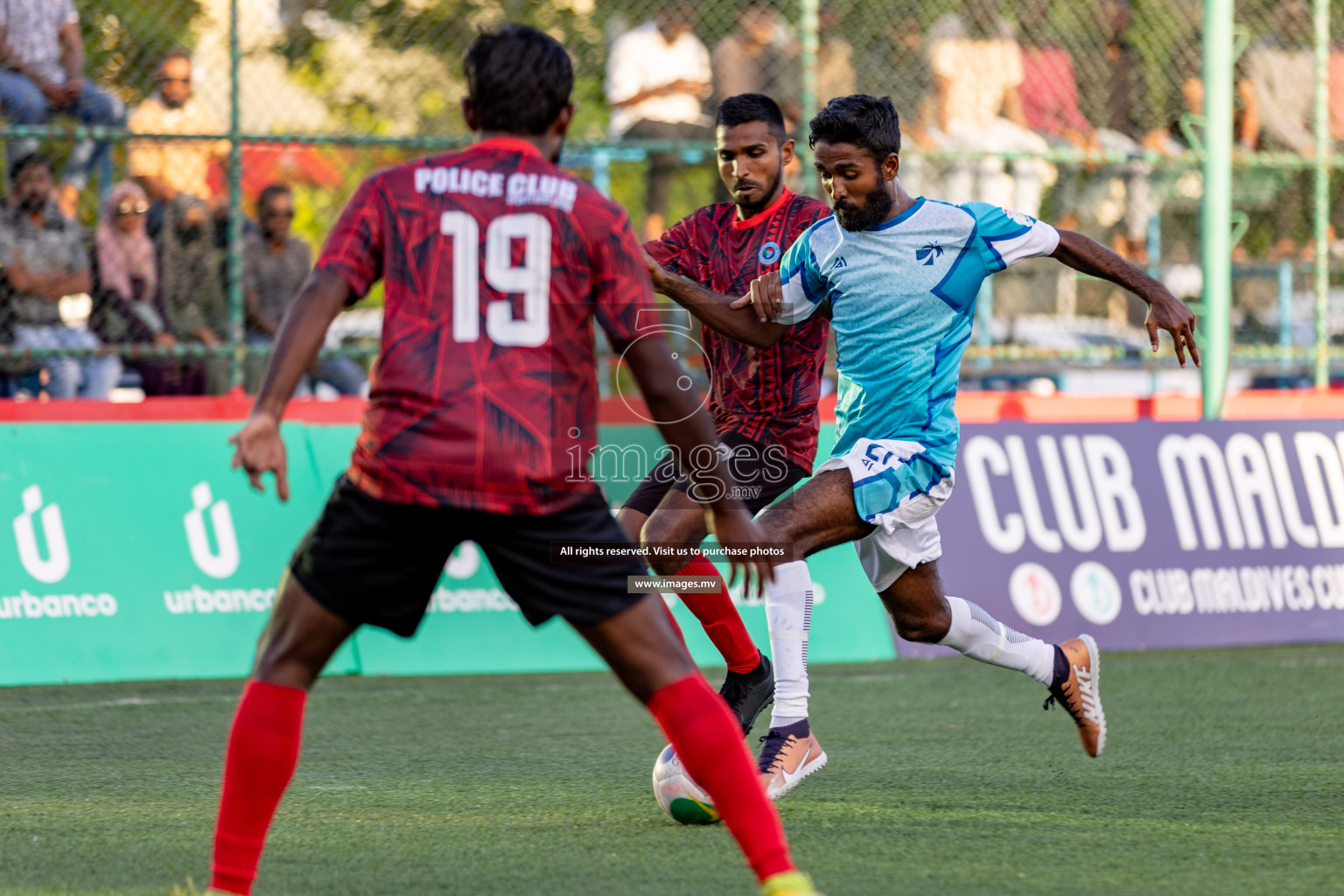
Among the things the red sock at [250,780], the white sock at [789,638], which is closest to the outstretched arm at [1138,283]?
the white sock at [789,638]

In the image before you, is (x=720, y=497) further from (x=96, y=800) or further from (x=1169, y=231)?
(x=1169, y=231)

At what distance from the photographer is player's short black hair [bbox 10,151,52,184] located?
30.9 ft

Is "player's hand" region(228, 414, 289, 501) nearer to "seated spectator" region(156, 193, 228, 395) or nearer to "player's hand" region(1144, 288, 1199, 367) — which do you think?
"player's hand" region(1144, 288, 1199, 367)

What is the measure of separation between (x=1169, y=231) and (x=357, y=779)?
7.81m

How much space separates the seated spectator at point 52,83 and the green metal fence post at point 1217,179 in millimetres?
6531

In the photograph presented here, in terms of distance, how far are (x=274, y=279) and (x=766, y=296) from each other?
5.60 meters

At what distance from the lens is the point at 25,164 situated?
9.45 meters

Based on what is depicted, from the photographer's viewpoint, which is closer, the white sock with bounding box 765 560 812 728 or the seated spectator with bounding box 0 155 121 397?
the white sock with bounding box 765 560 812 728

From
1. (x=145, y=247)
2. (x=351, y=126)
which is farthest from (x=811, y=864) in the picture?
(x=351, y=126)

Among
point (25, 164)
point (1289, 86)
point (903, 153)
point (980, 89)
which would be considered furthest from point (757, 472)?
point (1289, 86)

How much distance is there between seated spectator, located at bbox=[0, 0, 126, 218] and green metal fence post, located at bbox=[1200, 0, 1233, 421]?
6.53 m

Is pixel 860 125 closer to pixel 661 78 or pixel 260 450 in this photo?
pixel 260 450

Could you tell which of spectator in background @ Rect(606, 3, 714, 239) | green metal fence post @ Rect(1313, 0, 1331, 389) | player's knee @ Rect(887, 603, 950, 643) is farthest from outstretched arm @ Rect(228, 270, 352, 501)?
green metal fence post @ Rect(1313, 0, 1331, 389)

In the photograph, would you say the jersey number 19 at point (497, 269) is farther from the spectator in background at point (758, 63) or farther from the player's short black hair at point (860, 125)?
the spectator in background at point (758, 63)
